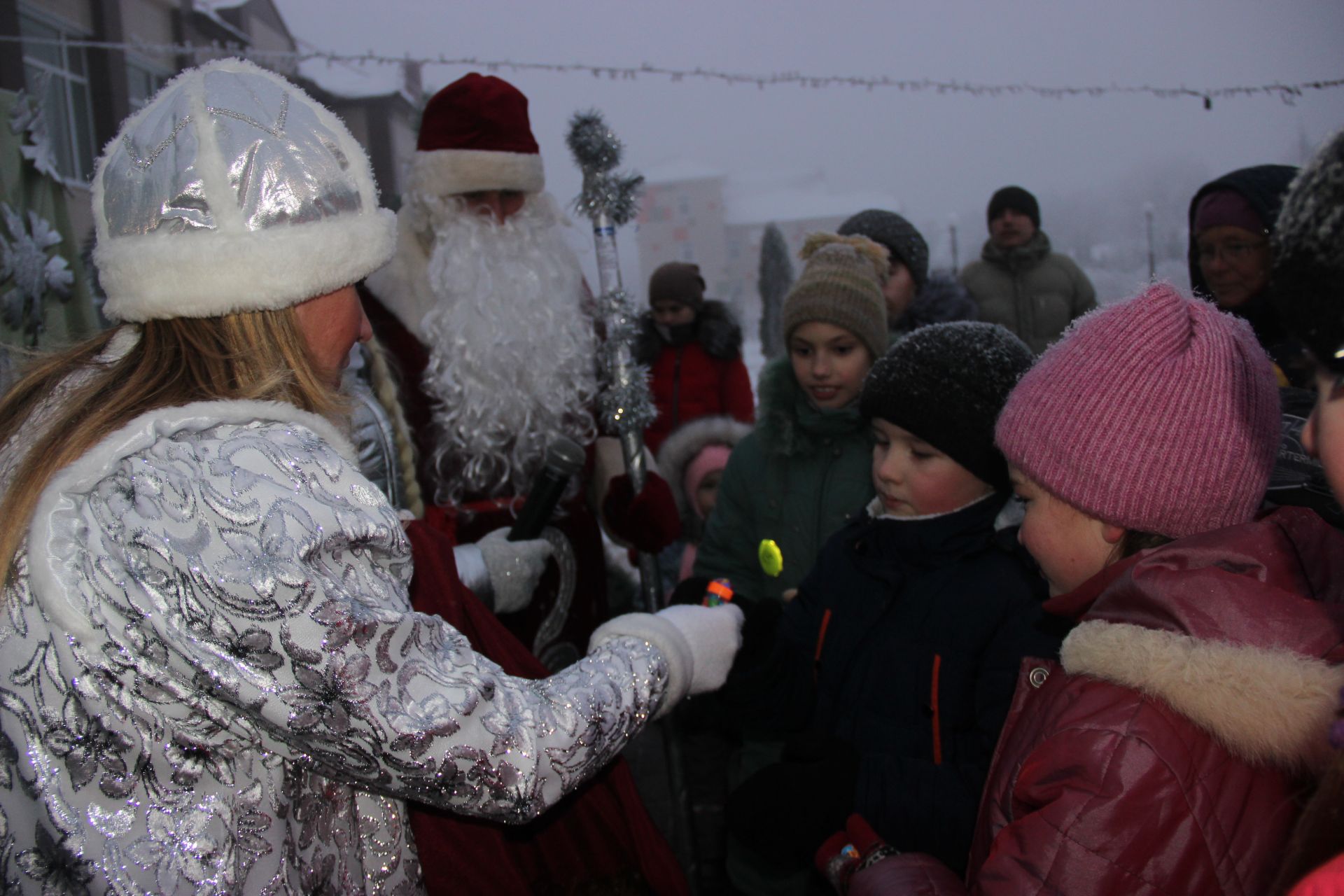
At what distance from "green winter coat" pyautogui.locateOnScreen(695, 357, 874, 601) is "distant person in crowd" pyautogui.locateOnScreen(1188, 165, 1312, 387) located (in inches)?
40.4

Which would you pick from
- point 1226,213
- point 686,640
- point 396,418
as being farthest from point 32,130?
point 1226,213

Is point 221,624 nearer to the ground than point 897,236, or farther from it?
nearer to the ground

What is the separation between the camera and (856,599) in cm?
196

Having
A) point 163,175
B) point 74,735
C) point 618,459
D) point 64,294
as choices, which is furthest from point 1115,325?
point 64,294

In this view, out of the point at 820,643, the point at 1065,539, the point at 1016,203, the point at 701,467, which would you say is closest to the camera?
the point at 1065,539

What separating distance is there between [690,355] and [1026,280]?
1851 mm

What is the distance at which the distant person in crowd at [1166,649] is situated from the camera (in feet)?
3.16

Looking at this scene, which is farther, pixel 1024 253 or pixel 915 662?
pixel 1024 253

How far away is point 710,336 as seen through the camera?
5.14m

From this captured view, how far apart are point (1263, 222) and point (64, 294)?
344 cm

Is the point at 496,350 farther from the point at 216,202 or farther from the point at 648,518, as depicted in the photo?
the point at 216,202

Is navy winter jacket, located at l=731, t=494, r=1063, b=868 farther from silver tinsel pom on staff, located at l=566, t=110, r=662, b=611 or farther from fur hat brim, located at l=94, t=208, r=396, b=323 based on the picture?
fur hat brim, located at l=94, t=208, r=396, b=323

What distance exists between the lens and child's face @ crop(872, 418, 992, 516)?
1.92 m

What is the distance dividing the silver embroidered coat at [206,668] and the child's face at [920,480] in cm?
114
